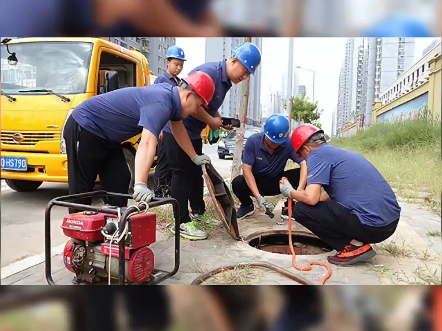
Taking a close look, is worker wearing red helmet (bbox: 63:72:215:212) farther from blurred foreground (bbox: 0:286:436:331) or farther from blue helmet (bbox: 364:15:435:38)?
blue helmet (bbox: 364:15:435:38)

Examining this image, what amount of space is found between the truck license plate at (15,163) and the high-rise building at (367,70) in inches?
104

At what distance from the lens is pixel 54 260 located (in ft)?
8.09

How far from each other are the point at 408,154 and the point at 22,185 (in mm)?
3577

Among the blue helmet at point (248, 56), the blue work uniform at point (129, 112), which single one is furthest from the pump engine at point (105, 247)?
the blue helmet at point (248, 56)

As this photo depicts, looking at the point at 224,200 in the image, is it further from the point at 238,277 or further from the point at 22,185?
the point at 22,185

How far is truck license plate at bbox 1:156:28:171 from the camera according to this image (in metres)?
3.23

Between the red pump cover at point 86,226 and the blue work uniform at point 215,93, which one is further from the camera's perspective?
the blue work uniform at point 215,93

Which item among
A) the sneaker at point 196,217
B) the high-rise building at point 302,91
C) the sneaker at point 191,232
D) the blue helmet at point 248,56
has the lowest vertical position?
the sneaker at point 191,232

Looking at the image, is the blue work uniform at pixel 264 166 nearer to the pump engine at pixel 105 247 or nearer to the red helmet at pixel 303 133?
the red helmet at pixel 303 133

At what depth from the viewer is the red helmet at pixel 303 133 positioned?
2607 mm

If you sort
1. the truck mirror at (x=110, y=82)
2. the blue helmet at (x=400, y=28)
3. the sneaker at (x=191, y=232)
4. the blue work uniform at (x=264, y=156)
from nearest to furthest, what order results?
the blue helmet at (x=400, y=28) → the sneaker at (x=191, y=232) → the truck mirror at (x=110, y=82) → the blue work uniform at (x=264, y=156)

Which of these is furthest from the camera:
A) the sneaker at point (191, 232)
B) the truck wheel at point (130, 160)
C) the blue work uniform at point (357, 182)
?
the sneaker at point (191, 232)

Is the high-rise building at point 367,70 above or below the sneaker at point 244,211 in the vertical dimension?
above

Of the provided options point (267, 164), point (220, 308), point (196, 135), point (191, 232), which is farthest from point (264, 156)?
point (220, 308)
